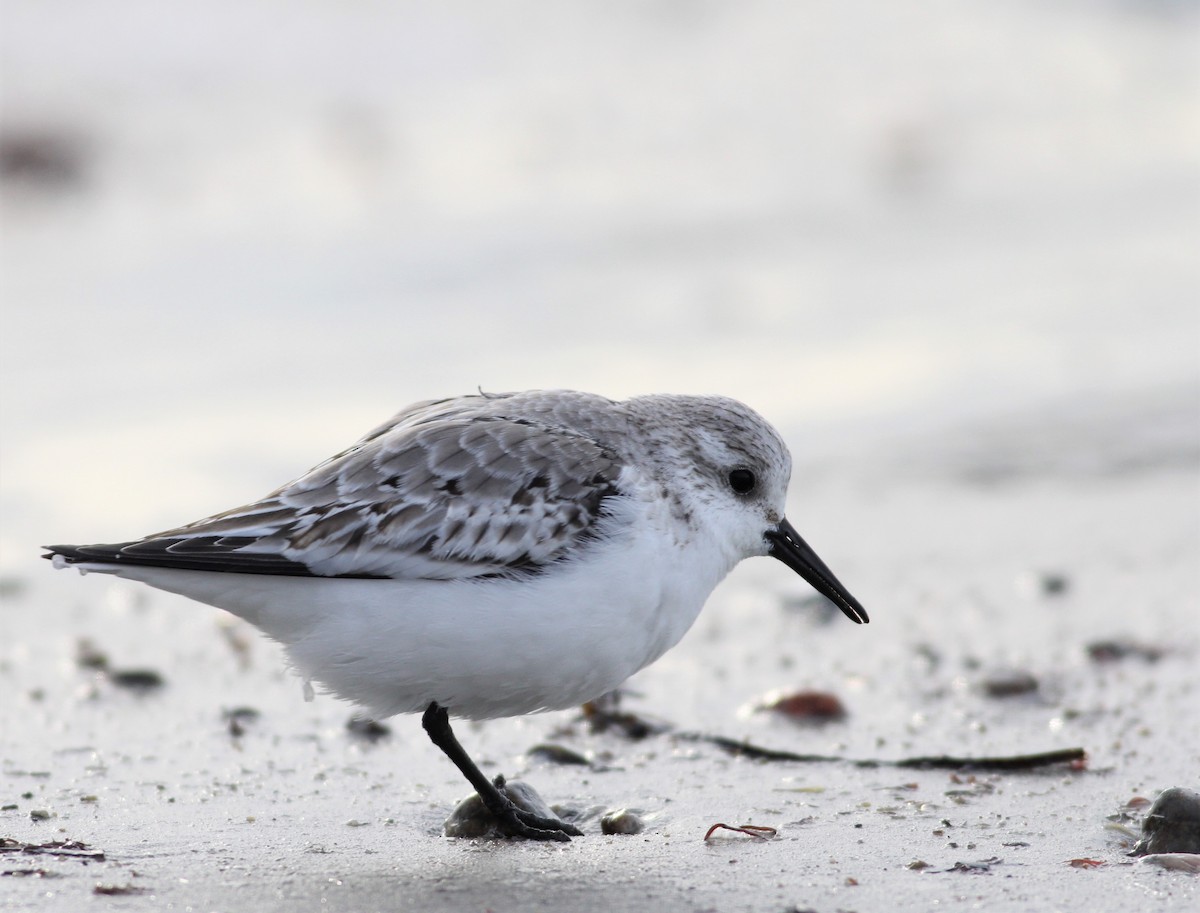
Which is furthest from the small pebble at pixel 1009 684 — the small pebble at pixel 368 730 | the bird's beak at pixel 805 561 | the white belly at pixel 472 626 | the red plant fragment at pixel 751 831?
the small pebble at pixel 368 730

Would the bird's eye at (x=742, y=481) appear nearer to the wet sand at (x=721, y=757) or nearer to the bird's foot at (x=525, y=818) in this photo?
the wet sand at (x=721, y=757)

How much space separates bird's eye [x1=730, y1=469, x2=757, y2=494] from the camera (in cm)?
442

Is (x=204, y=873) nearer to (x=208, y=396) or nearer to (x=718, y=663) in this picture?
(x=718, y=663)

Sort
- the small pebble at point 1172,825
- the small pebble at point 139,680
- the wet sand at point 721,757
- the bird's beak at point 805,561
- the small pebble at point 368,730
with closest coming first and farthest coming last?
the wet sand at point 721,757 → the small pebble at point 1172,825 → the bird's beak at point 805,561 → the small pebble at point 368,730 → the small pebble at point 139,680

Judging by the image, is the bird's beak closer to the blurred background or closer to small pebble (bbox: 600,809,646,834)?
small pebble (bbox: 600,809,646,834)

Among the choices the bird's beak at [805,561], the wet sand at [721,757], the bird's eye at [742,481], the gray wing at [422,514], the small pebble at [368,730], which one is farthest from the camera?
the small pebble at [368,730]

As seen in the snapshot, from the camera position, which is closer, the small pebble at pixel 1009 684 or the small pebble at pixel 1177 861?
the small pebble at pixel 1177 861

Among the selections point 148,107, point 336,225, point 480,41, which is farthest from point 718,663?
point 480,41

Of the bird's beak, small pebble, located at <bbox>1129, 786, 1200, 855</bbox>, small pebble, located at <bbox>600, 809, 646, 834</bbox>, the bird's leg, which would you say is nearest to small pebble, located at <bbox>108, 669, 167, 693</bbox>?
the bird's leg

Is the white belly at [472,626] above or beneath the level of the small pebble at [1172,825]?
above

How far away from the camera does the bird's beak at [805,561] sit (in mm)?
4582

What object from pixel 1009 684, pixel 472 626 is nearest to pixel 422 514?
pixel 472 626

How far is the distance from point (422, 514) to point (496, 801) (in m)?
0.75

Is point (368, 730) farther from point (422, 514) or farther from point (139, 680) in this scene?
point (422, 514)
